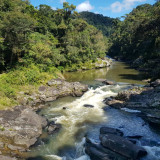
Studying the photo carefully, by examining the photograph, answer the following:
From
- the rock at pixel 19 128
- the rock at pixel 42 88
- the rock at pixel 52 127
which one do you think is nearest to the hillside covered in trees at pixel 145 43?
the rock at pixel 42 88

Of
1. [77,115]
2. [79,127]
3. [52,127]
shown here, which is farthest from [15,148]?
[77,115]

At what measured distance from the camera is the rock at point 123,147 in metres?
9.19

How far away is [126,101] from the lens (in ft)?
61.6

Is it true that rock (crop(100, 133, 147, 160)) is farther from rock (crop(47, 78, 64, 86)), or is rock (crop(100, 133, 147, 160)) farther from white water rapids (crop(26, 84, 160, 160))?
rock (crop(47, 78, 64, 86))

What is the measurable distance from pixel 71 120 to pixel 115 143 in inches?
230

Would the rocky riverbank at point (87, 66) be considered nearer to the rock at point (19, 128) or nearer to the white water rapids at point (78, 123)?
the white water rapids at point (78, 123)

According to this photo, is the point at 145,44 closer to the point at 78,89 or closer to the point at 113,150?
the point at 78,89

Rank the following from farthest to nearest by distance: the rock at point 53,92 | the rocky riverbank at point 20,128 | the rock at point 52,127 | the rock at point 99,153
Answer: the rock at point 53,92, the rock at point 52,127, the rocky riverbank at point 20,128, the rock at point 99,153

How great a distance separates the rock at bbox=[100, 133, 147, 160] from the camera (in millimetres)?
9188

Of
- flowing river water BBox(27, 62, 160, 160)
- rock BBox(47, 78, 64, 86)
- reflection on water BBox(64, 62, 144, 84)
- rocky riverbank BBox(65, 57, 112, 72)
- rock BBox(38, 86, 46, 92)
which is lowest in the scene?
flowing river water BBox(27, 62, 160, 160)

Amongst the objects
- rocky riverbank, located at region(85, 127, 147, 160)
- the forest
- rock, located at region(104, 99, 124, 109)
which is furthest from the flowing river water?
the forest

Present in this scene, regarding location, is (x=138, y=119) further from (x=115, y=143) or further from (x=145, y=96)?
(x=115, y=143)

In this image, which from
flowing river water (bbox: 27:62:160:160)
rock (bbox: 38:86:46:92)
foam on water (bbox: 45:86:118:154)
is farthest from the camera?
rock (bbox: 38:86:46:92)

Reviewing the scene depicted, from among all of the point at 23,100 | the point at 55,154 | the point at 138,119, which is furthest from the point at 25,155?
the point at 138,119
